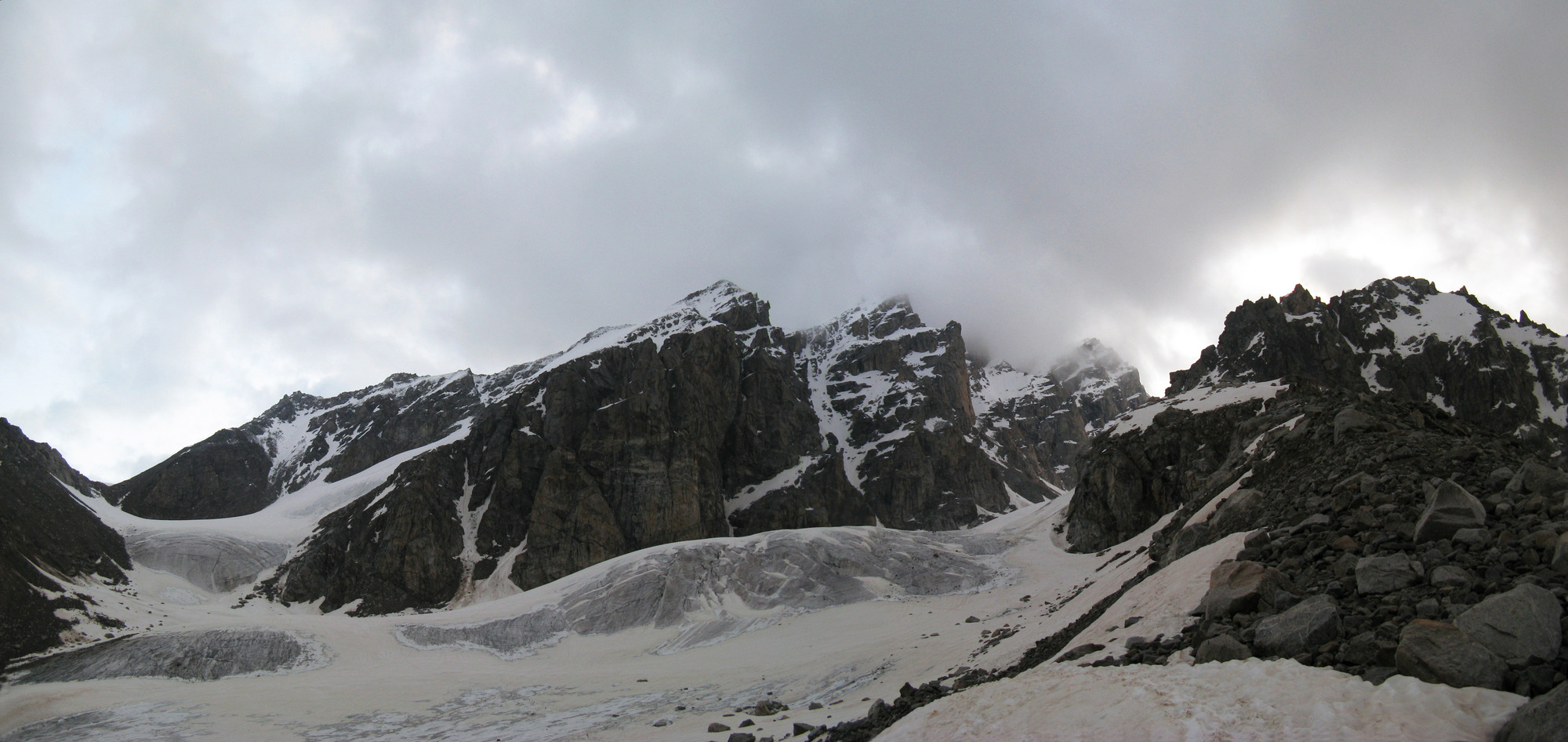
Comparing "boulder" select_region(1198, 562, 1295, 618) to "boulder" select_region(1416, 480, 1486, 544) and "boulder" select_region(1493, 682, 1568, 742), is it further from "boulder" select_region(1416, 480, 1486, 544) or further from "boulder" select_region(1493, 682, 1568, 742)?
"boulder" select_region(1493, 682, 1568, 742)

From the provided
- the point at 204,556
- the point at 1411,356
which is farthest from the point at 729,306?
the point at 1411,356

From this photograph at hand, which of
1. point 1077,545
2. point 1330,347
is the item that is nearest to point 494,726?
point 1077,545

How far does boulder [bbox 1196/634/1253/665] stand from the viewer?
10539 mm

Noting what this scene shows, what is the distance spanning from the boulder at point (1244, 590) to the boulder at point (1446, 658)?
3362 millimetres

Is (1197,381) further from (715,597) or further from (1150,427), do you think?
(715,597)

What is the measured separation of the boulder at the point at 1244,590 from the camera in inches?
479

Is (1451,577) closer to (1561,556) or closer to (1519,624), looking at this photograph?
(1561,556)

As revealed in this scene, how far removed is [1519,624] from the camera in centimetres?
824

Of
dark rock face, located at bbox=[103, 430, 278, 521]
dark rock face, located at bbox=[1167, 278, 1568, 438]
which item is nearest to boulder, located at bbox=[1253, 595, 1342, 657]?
dark rock face, located at bbox=[1167, 278, 1568, 438]

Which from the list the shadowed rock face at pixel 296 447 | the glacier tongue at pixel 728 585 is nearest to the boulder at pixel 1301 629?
the glacier tongue at pixel 728 585

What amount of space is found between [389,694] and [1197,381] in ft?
307

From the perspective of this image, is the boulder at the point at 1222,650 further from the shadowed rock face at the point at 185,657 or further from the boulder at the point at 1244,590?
the shadowed rock face at the point at 185,657

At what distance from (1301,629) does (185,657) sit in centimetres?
5527

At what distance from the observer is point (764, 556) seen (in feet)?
206
